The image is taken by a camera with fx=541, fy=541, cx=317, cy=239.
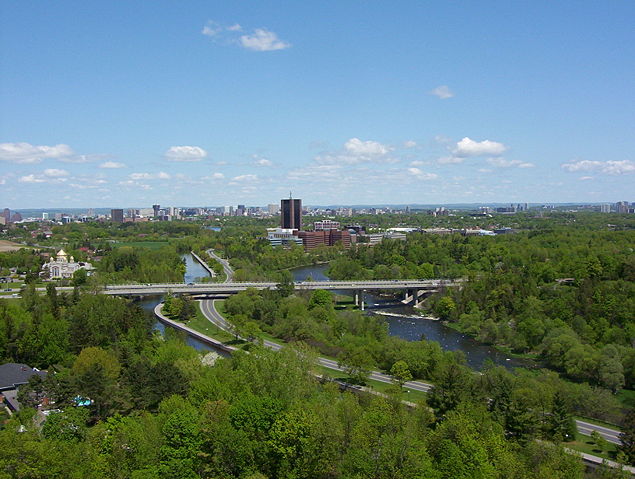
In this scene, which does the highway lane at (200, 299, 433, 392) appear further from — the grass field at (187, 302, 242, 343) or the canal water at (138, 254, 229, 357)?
the canal water at (138, 254, 229, 357)

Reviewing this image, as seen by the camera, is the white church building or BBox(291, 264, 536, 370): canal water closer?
BBox(291, 264, 536, 370): canal water

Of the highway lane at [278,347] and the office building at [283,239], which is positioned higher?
the office building at [283,239]

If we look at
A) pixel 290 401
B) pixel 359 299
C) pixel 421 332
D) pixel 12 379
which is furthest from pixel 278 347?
pixel 359 299

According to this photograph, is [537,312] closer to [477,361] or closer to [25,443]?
[477,361]

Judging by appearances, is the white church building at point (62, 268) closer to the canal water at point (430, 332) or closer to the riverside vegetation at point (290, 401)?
the riverside vegetation at point (290, 401)

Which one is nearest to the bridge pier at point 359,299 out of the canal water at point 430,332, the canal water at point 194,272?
the canal water at point 430,332

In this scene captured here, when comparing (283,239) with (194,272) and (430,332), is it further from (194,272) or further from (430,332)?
(430,332)

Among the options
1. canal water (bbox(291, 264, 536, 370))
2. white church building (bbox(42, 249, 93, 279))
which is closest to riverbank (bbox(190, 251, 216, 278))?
white church building (bbox(42, 249, 93, 279))
